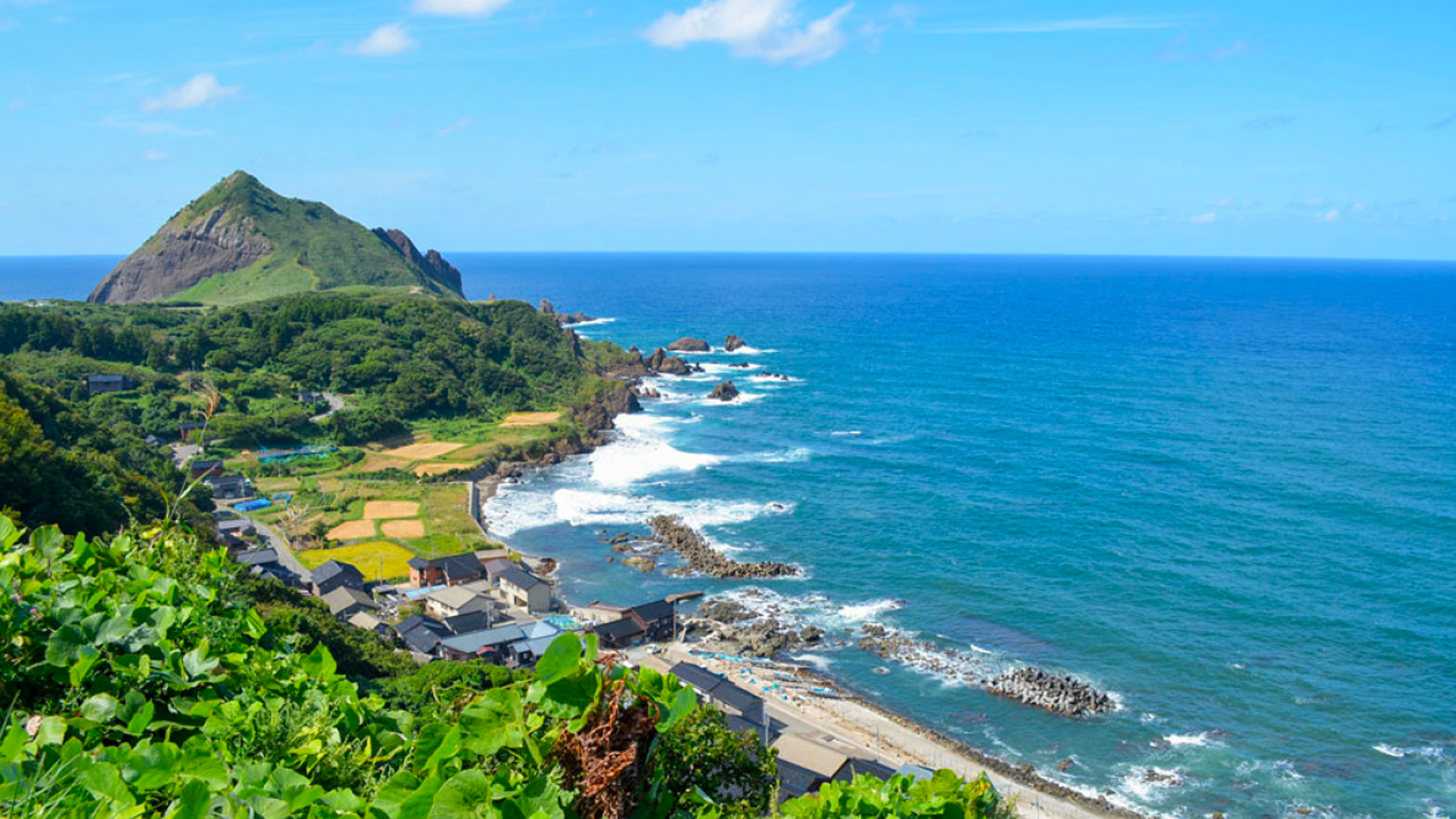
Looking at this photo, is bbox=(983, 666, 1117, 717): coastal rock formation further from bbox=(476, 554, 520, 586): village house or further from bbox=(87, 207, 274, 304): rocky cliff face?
bbox=(87, 207, 274, 304): rocky cliff face

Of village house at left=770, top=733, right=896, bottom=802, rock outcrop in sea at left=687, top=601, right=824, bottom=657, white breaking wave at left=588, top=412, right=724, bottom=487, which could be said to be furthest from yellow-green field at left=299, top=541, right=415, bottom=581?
village house at left=770, top=733, right=896, bottom=802

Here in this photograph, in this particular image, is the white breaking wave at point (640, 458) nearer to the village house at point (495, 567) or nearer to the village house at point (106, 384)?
the village house at point (495, 567)

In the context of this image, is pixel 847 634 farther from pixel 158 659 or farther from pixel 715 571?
pixel 158 659

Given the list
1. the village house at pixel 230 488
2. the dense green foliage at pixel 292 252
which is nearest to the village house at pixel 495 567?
the village house at pixel 230 488

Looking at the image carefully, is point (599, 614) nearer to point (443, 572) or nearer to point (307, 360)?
point (443, 572)

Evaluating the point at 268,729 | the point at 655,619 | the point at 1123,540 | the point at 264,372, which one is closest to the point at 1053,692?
the point at 655,619

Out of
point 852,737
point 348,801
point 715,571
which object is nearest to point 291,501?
point 715,571

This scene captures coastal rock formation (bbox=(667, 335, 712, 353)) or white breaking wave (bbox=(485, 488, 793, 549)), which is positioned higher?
coastal rock formation (bbox=(667, 335, 712, 353))
